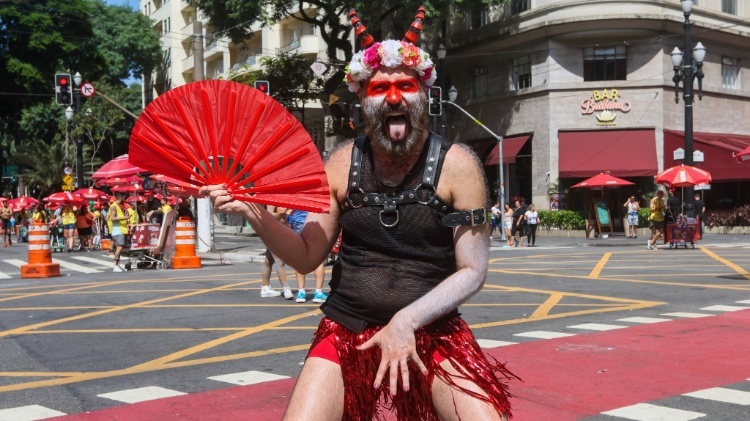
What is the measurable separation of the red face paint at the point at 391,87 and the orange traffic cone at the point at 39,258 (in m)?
17.2

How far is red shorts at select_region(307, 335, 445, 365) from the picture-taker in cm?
310

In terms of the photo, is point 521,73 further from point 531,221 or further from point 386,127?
point 386,127

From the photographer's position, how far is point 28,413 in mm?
5918

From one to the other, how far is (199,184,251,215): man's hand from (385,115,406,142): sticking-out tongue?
1.83ft

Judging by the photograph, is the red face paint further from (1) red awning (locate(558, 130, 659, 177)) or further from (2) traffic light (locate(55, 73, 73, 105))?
(1) red awning (locate(558, 130, 659, 177))

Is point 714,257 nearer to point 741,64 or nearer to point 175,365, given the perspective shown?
point 175,365

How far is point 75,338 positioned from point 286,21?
45.9m

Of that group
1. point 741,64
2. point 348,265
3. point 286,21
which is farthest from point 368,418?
point 286,21

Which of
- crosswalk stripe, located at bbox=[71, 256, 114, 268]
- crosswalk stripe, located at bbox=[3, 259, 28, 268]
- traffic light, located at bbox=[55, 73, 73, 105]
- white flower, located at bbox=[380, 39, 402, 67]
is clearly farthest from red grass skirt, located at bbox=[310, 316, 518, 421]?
traffic light, located at bbox=[55, 73, 73, 105]

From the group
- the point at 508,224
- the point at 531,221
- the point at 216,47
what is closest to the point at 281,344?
the point at 531,221

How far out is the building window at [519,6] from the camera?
3662 centimetres

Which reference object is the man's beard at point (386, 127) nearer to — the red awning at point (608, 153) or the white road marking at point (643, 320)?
the white road marking at point (643, 320)

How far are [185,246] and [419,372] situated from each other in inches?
696

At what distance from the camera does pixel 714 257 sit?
21.2 m
